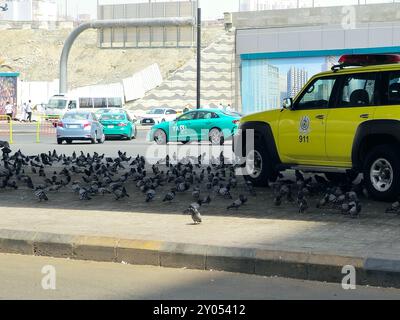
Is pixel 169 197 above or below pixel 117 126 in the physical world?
below

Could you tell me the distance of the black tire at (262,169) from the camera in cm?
1412

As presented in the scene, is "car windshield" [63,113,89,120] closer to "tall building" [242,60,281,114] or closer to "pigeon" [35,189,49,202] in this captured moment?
"pigeon" [35,189,49,202]

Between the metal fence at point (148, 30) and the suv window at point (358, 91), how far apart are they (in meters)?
39.8

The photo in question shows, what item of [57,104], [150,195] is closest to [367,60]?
[150,195]

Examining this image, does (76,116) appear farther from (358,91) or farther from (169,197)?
(358,91)

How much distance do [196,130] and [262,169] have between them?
2032cm

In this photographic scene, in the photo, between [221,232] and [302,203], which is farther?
[302,203]

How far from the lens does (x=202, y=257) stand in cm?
895

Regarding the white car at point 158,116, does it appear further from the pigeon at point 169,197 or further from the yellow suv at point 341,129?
the pigeon at point 169,197

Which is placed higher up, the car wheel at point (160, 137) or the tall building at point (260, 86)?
the tall building at point (260, 86)

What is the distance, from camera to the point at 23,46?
→ 11506 cm

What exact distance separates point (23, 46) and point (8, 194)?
10402 centimetres

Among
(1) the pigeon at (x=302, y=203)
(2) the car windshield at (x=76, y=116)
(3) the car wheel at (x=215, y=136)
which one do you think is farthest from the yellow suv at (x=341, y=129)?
(2) the car windshield at (x=76, y=116)

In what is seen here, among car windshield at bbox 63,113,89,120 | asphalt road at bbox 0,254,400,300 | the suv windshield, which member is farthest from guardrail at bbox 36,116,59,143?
asphalt road at bbox 0,254,400,300
